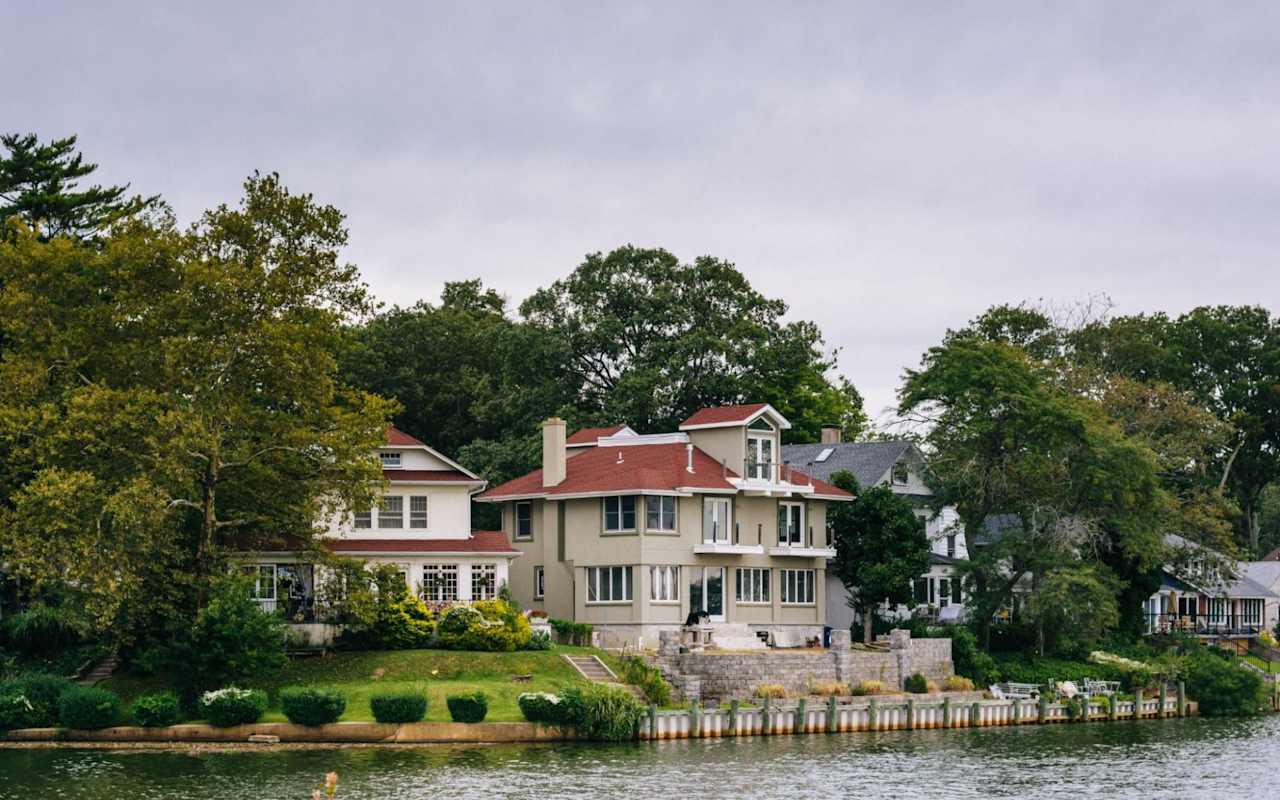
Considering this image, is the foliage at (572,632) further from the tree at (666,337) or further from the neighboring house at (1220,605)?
the neighboring house at (1220,605)

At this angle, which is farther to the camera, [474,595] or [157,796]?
[474,595]

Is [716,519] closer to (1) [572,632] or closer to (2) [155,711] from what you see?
(1) [572,632]

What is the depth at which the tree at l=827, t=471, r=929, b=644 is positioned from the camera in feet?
241

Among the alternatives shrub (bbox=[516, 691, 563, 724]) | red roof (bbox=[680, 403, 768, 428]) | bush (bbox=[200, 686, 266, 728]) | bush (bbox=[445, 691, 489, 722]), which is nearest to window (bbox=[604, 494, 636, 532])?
red roof (bbox=[680, 403, 768, 428])

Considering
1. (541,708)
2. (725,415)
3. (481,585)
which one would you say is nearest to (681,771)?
(541,708)

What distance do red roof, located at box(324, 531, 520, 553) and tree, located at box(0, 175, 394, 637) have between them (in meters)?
6.46

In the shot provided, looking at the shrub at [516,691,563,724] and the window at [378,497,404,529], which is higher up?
the window at [378,497,404,529]

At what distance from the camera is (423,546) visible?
228 feet

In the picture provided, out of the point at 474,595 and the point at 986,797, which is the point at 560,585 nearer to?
the point at 474,595

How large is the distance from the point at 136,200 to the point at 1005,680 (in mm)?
39806

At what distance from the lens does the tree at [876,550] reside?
73.6 meters

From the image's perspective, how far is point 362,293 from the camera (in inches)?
2463

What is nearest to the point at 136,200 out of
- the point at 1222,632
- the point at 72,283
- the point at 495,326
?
the point at 72,283

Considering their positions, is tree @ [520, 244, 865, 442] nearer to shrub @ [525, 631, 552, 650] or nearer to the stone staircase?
shrub @ [525, 631, 552, 650]
